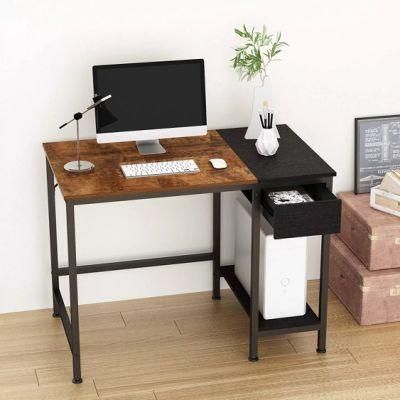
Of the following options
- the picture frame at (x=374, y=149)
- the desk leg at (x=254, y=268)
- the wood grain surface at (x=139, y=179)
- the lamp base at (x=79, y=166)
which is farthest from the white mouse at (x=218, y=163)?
the picture frame at (x=374, y=149)

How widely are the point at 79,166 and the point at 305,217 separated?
88 cm

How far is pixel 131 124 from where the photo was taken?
3738 millimetres

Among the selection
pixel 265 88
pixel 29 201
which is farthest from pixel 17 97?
pixel 265 88

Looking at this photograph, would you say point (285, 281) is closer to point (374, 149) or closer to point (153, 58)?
point (374, 149)

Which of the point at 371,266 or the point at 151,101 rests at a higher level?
the point at 151,101

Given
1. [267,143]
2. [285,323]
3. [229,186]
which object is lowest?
[285,323]

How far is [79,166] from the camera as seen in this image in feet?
11.8

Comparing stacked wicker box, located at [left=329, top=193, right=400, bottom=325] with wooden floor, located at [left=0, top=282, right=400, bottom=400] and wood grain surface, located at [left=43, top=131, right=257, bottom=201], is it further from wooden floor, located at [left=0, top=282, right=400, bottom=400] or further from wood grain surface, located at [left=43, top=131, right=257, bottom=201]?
wood grain surface, located at [left=43, top=131, right=257, bottom=201]

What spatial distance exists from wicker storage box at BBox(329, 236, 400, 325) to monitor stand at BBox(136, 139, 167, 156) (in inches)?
38.5

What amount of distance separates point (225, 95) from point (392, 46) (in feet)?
2.60

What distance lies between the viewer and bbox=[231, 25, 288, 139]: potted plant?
12.6 feet

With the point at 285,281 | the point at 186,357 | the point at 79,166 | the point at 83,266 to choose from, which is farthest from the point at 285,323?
the point at 79,166

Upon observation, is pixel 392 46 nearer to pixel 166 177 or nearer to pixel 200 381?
pixel 166 177

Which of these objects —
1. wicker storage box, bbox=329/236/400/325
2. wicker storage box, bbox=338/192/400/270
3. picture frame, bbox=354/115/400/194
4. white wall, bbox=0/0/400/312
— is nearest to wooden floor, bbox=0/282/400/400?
wicker storage box, bbox=329/236/400/325
